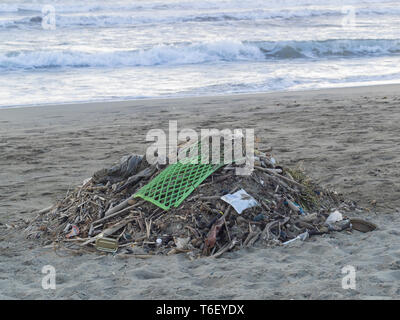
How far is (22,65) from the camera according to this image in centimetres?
1573

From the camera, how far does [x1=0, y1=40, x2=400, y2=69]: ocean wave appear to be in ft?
52.9

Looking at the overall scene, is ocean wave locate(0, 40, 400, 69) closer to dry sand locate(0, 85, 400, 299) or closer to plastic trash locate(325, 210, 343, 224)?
dry sand locate(0, 85, 400, 299)

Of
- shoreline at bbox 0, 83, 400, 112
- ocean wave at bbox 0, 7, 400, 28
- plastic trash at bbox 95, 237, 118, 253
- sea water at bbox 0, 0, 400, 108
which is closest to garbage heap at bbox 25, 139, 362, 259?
plastic trash at bbox 95, 237, 118, 253

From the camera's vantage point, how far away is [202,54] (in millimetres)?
17281

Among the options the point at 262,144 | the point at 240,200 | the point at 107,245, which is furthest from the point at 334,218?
the point at 262,144

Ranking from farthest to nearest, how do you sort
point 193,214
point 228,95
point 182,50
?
point 182,50
point 228,95
point 193,214

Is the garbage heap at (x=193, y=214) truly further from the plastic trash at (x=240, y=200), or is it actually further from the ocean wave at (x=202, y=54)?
the ocean wave at (x=202, y=54)

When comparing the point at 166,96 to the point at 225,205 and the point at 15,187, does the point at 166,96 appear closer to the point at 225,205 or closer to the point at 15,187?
the point at 15,187

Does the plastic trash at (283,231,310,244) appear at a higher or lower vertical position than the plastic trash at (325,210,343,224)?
lower

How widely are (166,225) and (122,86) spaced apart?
29.2 ft

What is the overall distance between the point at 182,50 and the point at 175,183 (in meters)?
13.9

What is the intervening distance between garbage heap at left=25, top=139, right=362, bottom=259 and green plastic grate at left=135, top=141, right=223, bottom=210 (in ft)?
0.04

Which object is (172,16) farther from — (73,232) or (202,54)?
(73,232)

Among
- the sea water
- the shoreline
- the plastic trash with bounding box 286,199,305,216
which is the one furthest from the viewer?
the sea water
